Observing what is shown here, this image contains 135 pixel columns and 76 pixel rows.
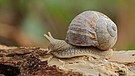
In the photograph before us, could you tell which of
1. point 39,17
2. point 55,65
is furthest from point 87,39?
point 39,17

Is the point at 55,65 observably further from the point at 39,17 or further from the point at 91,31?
the point at 39,17

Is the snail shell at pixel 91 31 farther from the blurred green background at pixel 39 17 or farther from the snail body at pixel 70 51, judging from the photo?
the blurred green background at pixel 39 17

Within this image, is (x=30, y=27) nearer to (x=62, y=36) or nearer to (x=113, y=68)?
(x=62, y=36)

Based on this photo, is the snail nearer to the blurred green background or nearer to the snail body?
the snail body

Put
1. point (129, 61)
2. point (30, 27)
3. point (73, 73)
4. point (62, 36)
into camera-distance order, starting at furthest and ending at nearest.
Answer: point (62, 36) < point (30, 27) < point (129, 61) < point (73, 73)

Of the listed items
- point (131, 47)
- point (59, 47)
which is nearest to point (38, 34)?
point (131, 47)

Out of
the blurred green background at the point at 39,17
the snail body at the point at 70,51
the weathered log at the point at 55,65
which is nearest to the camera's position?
the weathered log at the point at 55,65

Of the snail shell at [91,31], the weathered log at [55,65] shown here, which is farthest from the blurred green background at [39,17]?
the weathered log at [55,65]
